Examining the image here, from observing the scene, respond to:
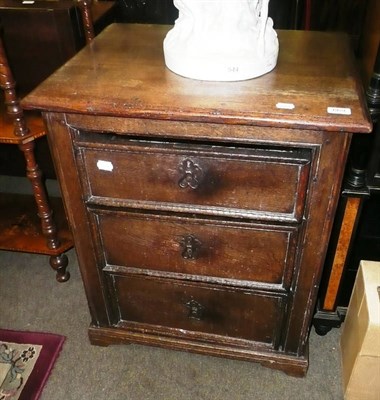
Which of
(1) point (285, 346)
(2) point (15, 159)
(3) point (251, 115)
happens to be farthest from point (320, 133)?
(2) point (15, 159)

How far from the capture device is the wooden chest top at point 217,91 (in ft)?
2.76

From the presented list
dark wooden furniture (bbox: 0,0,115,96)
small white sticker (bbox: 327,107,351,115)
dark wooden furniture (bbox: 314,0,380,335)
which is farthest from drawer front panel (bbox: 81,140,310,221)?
dark wooden furniture (bbox: 0,0,115,96)

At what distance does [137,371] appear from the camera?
136 centimetres

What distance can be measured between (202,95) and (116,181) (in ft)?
0.89

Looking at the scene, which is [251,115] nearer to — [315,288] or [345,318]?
[315,288]

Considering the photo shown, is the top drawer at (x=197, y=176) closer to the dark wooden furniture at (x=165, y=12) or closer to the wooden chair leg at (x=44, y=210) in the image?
the wooden chair leg at (x=44, y=210)

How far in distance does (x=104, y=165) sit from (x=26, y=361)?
744mm

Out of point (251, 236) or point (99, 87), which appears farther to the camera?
point (251, 236)

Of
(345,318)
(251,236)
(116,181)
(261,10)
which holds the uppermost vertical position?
(261,10)

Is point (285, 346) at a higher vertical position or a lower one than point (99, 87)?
lower

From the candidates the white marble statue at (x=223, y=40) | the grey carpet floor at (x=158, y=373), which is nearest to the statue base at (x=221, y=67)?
the white marble statue at (x=223, y=40)

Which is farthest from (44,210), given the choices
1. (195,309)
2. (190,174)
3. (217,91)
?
(217,91)

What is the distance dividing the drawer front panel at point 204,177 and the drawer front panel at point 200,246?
0.06m

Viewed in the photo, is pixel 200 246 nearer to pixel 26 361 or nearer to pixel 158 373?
pixel 158 373
